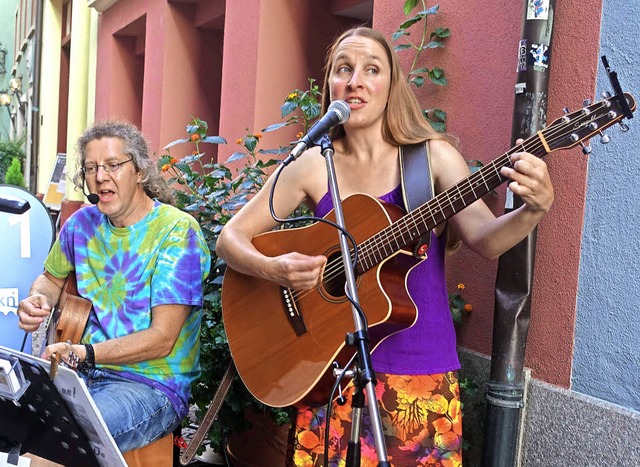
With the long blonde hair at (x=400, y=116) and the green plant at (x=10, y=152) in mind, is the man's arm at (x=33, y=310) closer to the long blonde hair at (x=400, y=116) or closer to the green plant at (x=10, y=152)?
the long blonde hair at (x=400, y=116)

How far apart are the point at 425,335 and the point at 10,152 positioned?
74.9 feet

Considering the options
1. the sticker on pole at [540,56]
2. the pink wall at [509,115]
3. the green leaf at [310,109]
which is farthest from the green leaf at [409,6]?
the sticker on pole at [540,56]

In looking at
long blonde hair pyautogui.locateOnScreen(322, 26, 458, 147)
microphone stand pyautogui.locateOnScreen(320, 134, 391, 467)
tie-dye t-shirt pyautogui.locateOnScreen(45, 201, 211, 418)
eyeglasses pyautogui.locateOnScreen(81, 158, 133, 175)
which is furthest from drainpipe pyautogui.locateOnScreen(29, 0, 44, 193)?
microphone stand pyautogui.locateOnScreen(320, 134, 391, 467)

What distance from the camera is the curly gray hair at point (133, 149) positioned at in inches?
121

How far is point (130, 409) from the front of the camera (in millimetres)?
2668

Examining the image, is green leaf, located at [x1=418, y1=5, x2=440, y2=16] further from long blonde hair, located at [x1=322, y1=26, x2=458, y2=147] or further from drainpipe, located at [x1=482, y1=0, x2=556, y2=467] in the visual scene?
long blonde hair, located at [x1=322, y1=26, x2=458, y2=147]

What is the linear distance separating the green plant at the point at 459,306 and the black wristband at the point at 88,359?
4.71 ft

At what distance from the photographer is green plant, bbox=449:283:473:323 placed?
327cm

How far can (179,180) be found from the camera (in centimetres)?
416

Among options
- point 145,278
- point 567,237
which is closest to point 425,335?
point 567,237

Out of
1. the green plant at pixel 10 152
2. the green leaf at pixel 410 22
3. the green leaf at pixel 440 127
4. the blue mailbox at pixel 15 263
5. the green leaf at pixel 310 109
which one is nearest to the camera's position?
the green leaf at pixel 440 127

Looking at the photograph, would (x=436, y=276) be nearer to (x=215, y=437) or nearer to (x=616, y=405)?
(x=616, y=405)

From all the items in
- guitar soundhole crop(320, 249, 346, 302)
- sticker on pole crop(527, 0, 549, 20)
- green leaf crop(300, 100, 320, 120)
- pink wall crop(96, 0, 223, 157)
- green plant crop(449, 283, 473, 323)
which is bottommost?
guitar soundhole crop(320, 249, 346, 302)

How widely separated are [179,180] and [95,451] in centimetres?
215
